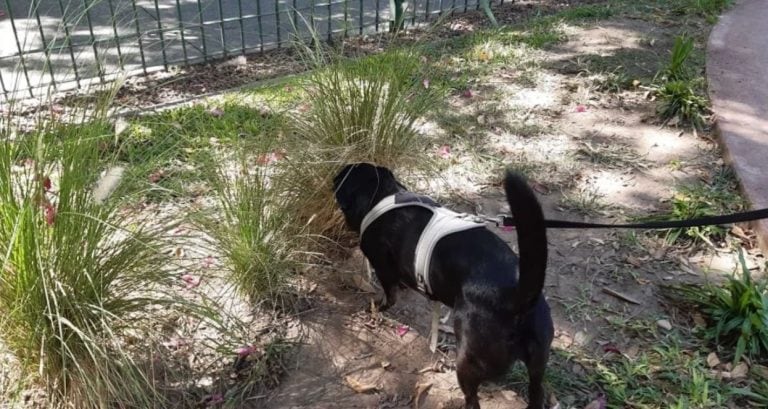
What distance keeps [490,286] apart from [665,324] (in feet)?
→ 3.38

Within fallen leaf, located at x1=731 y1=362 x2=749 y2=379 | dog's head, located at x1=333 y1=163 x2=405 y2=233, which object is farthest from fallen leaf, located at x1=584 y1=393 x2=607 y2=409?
dog's head, located at x1=333 y1=163 x2=405 y2=233

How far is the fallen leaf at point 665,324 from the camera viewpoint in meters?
2.54

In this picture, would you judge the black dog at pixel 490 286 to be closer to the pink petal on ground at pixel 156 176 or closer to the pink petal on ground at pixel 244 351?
the pink petal on ground at pixel 244 351

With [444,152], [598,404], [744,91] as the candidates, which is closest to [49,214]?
[598,404]

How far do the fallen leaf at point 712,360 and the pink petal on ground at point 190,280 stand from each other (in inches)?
74.9

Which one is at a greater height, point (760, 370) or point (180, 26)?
point (180, 26)

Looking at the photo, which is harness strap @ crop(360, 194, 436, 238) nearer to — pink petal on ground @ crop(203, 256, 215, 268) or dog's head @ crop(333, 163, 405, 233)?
dog's head @ crop(333, 163, 405, 233)

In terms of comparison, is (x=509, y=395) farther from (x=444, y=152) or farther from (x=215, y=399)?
(x=444, y=152)

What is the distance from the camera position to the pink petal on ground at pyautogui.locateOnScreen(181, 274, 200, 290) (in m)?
2.31

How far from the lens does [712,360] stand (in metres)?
2.38

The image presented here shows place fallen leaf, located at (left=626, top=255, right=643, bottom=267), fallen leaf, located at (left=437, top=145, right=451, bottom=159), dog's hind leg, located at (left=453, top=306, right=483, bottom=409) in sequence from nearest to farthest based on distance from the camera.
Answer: dog's hind leg, located at (left=453, top=306, right=483, bottom=409) < fallen leaf, located at (left=626, top=255, right=643, bottom=267) < fallen leaf, located at (left=437, top=145, right=451, bottom=159)

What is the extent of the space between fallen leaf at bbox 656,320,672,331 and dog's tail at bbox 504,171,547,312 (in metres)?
1.02

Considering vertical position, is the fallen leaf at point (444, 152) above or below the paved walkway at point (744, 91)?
below

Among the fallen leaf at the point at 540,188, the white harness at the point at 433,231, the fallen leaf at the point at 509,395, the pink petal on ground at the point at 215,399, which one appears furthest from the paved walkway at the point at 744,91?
the pink petal on ground at the point at 215,399
